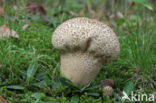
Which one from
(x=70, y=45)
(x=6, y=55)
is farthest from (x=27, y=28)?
(x=70, y=45)

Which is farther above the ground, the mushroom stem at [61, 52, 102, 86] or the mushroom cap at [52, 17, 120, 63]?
the mushroom cap at [52, 17, 120, 63]

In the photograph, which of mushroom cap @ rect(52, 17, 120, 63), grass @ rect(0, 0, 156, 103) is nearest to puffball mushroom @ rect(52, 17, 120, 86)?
mushroom cap @ rect(52, 17, 120, 63)

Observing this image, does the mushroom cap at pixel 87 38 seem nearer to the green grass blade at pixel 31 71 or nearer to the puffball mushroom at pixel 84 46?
the puffball mushroom at pixel 84 46

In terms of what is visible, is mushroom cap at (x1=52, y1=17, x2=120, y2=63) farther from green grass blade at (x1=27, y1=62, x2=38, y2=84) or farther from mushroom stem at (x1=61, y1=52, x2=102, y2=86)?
green grass blade at (x1=27, y1=62, x2=38, y2=84)

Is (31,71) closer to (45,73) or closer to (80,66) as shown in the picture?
(45,73)

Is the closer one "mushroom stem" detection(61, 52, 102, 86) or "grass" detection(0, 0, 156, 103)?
"grass" detection(0, 0, 156, 103)

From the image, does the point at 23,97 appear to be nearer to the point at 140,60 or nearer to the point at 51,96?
the point at 51,96

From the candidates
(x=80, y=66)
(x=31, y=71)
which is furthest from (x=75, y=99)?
(x=31, y=71)

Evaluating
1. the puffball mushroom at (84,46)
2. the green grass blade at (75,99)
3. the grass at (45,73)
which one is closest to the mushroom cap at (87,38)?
the puffball mushroom at (84,46)
